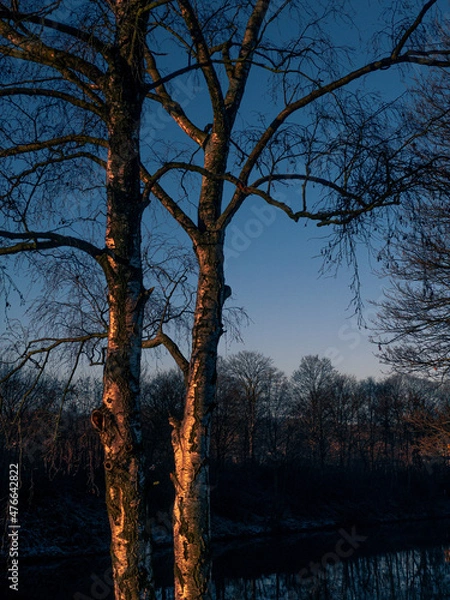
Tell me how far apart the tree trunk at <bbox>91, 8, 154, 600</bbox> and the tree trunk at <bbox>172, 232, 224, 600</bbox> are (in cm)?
44

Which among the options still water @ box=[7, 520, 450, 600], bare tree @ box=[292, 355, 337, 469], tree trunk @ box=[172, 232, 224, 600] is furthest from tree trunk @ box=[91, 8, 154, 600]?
bare tree @ box=[292, 355, 337, 469]

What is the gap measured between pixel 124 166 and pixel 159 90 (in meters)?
1.72

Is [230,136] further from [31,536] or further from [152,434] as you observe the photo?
[152,434]

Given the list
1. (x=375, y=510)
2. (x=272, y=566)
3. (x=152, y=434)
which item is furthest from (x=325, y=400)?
(x=272, y=566)

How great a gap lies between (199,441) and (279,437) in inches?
1636

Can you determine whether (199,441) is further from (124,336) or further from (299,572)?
(299,572)

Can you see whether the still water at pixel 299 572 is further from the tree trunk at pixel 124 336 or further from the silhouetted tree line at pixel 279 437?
the tree trunk at pixel 124 336

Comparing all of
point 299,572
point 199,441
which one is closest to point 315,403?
point 299,572

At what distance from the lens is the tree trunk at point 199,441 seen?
205 inches

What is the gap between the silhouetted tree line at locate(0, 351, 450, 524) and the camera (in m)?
6.72

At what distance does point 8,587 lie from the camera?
16938mm

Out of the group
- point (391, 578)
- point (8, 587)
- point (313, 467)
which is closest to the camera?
point (8, 587)

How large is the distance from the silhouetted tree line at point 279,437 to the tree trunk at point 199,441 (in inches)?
56.1

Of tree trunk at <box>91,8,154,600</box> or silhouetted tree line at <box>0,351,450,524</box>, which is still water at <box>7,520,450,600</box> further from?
tree trunk at <box>91,8,154,600</box>
